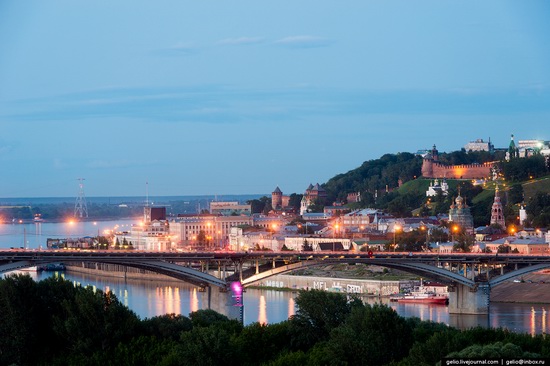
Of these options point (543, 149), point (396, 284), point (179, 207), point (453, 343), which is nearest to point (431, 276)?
point (396, 284)

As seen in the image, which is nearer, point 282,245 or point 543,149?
point 282,245

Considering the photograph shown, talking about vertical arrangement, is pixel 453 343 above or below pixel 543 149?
below

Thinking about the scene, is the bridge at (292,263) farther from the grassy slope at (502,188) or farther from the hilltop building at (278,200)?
the hilltop building at (278,200)

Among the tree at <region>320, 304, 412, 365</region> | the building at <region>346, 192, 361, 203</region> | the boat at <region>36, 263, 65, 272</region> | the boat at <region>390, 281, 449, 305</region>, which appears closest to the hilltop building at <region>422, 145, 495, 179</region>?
the building at <region>346, 192, 361, 203</region>

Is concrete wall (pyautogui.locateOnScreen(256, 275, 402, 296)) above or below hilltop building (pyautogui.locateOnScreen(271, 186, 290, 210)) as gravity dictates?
below

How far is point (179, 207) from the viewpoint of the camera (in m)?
152

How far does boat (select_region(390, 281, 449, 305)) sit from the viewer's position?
42.5 meters

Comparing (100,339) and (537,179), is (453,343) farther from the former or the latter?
(537,179)

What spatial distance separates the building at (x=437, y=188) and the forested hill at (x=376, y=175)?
19.6 feet

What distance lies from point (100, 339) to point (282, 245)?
134 feet

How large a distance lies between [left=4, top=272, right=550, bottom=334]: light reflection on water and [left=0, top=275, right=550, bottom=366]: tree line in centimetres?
746

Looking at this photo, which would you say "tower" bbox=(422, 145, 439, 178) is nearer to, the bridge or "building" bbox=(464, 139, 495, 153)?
"building" bbox=(464, 139, 495, 153)

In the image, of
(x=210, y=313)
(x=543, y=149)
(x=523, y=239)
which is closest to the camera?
(x=210, y=313)

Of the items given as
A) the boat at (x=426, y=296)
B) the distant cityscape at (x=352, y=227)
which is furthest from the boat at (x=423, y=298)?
the distant cityscape at (x=352, y=227)
